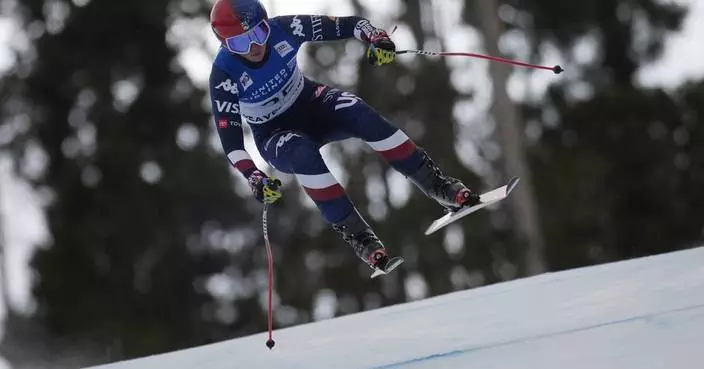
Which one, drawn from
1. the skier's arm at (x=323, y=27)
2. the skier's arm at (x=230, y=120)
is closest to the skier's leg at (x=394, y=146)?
the skier's arm at (x=323, y=27)

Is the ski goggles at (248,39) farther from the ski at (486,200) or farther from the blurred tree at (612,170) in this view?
the blurred tree at (612,170)

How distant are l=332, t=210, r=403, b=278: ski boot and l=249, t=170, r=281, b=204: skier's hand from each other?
47 cm

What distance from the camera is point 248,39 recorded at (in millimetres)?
5285

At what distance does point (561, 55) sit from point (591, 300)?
54.7ft

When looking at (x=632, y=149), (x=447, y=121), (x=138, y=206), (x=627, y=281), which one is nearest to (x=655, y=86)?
(x=632, y=149)

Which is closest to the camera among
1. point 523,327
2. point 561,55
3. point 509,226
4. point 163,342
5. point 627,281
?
point 523,327

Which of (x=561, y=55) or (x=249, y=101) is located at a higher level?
(x=249, y=101)

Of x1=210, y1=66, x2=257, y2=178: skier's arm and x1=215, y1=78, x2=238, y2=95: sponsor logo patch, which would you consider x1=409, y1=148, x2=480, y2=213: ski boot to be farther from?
x1=215, y1=78, x2=238, y2=95: sponsor logo patch

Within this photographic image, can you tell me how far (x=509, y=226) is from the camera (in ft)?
58.2

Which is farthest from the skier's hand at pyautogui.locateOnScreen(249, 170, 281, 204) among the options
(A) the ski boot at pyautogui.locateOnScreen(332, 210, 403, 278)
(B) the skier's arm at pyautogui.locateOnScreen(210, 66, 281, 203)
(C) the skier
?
(A) the ski boot at pyautogui.locateOnScreen(332, 210, 403, 278)

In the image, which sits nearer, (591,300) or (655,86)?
(591,300)

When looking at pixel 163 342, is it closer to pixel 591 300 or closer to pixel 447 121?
pixel 447 121

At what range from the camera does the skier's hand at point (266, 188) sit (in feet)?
16.9

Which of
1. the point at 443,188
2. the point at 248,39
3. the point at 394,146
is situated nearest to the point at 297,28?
the point at 248,39
